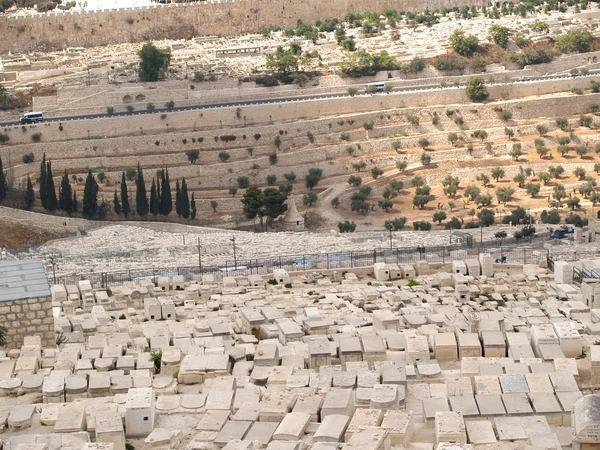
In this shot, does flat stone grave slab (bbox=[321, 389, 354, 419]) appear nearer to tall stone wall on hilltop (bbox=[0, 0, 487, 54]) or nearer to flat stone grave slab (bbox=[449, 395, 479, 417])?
flat stone grave slab (bbox=[449, 395, 479, 417])

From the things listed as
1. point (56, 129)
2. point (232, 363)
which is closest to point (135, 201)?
point (56, 129)

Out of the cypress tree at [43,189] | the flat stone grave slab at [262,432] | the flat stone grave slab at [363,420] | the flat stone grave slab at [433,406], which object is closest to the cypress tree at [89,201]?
the cypress tree at [43,189]

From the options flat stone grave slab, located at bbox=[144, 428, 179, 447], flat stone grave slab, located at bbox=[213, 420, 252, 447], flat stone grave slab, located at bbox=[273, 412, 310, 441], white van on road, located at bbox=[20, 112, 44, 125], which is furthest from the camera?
white van on road, located at bbox=[20, 112, 44, 125]

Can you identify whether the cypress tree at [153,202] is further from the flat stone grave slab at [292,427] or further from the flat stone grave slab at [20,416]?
the flat stone grave slab at [292,427]

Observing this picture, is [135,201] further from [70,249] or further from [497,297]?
[497,297]

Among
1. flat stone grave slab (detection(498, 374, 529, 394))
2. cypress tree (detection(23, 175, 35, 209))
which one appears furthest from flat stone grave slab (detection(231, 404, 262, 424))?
cypress tree (detection(23, 175, 35, 209))

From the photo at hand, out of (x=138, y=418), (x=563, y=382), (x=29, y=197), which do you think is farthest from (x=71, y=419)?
(x=29, y=197)

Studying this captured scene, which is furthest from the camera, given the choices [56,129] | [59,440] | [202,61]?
[202,61]

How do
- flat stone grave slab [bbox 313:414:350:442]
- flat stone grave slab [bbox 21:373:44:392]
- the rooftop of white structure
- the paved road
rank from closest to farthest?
flat stone grave slab [bbox 313:414:350:442] → flat stone grave slab [bbox 21:373:44:392] → the rooftop of white structure → the paved road
